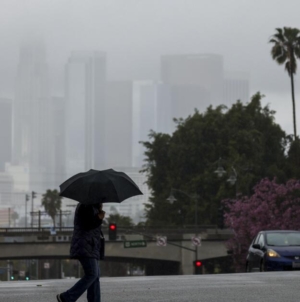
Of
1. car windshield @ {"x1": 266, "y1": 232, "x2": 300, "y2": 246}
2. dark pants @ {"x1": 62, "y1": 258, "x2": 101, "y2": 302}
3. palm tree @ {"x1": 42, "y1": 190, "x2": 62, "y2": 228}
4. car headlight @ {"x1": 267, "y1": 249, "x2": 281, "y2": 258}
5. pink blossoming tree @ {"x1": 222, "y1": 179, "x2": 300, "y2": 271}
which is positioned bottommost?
dark pants @ {"x1": 62, "y1": 258, "x2": 101, "y2": 302}

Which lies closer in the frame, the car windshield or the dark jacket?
the dark jacket

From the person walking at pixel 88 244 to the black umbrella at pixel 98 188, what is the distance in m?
0.18

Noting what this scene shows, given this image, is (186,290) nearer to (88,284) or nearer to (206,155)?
(88,284)

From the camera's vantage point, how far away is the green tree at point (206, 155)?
91625 mm

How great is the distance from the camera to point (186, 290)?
18312 mm

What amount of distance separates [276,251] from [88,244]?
13.4 metres

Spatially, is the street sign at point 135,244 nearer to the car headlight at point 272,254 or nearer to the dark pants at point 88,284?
the car headlight at point 272,254

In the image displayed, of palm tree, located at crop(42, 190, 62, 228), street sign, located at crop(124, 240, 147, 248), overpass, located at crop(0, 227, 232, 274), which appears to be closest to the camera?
street sign, located at crop(124, 240, 147, 248)

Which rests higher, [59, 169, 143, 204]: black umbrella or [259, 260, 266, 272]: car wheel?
[59, 169, 143, 204]: black umbrella

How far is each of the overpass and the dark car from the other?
54903 mm

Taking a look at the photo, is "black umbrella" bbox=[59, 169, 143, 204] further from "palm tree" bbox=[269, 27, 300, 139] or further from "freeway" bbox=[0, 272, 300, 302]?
"palm tree" bbox=[269, 27, 300, 139]

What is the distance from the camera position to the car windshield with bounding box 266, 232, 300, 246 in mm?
27781

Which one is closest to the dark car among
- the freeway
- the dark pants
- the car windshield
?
the car windshield

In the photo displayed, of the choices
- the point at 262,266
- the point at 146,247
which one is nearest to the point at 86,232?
the point at 262,266
